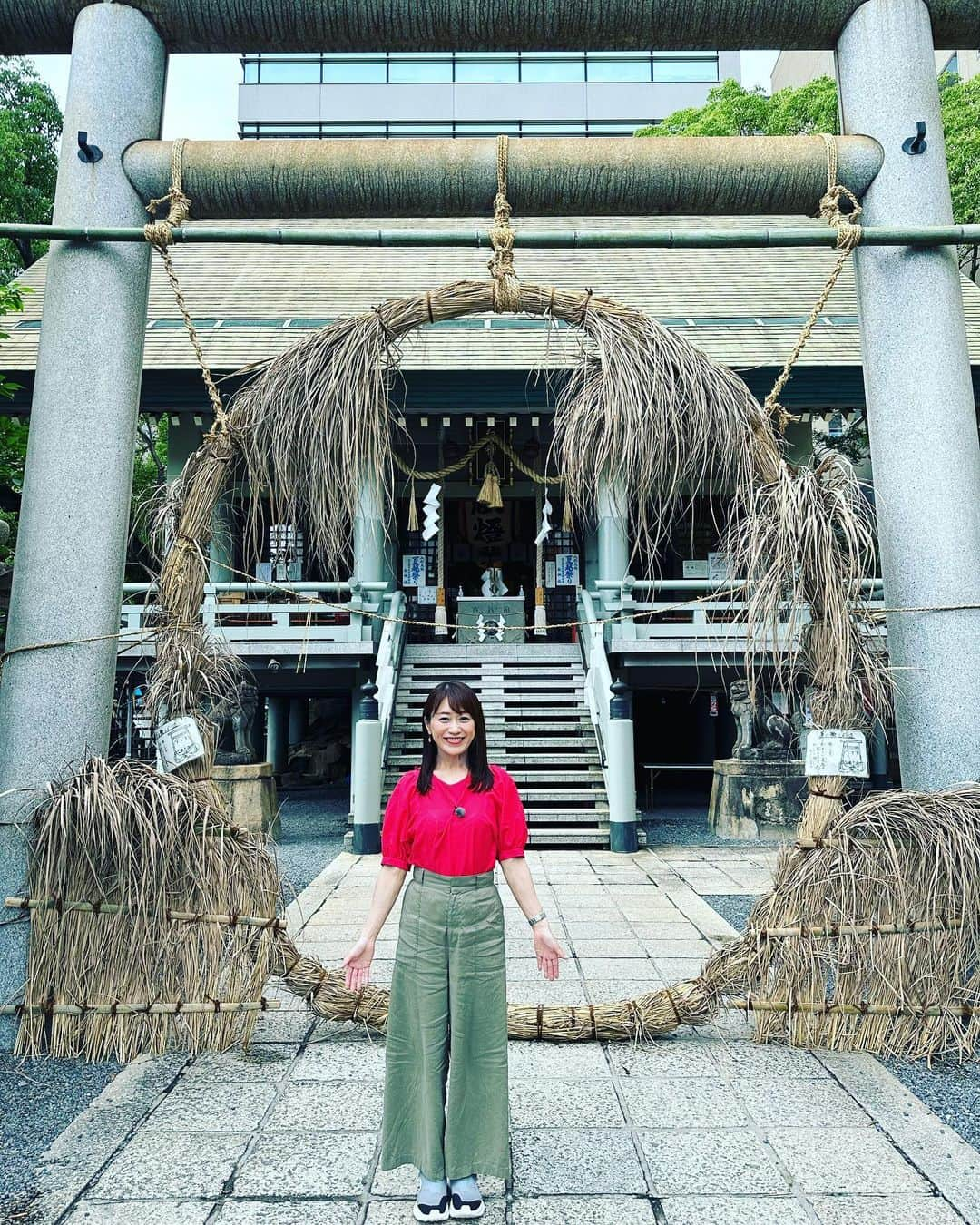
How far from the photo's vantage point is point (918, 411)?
386 centimetres

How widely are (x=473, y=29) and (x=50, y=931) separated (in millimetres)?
4292

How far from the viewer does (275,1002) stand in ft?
12.0

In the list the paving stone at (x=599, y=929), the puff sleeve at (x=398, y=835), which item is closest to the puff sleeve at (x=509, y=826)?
the puff sleeve at (x=398, y=835)

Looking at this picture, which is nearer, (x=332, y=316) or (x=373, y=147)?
(x=373, y=147)

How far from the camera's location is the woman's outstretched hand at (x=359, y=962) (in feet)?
8.20

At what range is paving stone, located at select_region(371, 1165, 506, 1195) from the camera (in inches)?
95.1

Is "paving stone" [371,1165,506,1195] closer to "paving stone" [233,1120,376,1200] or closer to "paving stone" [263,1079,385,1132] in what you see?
"paving stone" [233,1120,376,1200]

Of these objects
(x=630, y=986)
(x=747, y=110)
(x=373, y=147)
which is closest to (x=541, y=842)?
(x=630, y=986)

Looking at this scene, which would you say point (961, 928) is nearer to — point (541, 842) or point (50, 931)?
point (50, 931)

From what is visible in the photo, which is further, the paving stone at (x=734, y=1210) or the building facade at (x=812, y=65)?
the building facade at (x=812, y=65)

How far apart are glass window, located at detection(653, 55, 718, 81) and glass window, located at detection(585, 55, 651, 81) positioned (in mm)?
339

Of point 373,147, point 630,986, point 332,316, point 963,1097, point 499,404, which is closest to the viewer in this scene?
point 963,1097

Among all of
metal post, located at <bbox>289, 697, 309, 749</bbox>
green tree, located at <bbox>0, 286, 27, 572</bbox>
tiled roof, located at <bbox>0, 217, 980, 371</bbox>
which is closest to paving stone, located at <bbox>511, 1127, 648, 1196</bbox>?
green tree, located at <bbox>0, 286, 27, 572</bbox>

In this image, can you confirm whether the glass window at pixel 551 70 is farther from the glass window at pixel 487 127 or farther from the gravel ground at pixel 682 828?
the gravel ground at pixel 682 828
